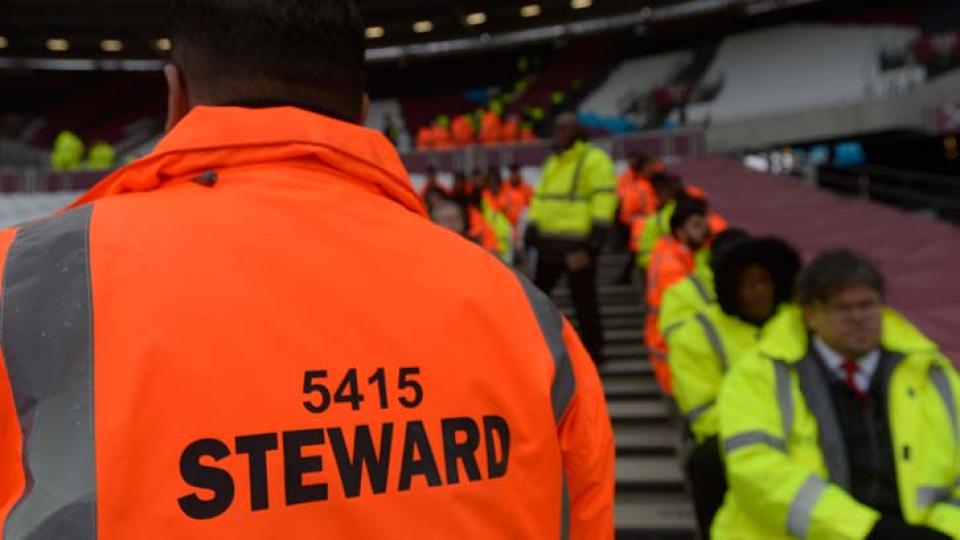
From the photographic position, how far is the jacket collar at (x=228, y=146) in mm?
936

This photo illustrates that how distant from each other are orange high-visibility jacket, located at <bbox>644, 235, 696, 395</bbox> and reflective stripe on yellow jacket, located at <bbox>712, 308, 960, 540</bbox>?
6.56 ft

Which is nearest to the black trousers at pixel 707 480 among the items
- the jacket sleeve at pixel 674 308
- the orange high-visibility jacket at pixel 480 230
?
the jacket sleeve at pixel 674 308

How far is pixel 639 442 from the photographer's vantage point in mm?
4762

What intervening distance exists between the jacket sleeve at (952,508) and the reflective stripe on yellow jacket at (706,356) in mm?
937

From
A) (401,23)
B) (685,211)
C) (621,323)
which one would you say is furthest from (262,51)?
(401,23)

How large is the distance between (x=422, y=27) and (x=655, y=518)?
23742 millimetres

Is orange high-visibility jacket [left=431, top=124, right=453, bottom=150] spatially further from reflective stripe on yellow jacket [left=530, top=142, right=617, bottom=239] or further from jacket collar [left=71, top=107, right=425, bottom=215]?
jacket collar [left=71, top=107, right=425, bottom=215]

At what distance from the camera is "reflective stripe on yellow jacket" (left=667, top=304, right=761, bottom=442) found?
10.5ft

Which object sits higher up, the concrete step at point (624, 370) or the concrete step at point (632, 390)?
the concrete step at point (624, 370)

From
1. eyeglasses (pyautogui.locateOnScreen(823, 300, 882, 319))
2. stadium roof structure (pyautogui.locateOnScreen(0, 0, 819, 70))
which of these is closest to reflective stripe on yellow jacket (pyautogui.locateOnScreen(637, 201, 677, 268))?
eyeglasses (pyautogui.locateOnScreen(823, 300, 882, 319))

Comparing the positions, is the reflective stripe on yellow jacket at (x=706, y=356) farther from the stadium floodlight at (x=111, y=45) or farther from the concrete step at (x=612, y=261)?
the stadium floodlight at (x=111, y=45)

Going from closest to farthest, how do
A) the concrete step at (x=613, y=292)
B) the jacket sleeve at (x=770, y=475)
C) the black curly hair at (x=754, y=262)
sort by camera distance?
the jacket sleeve at (x=770, y=475)
the black curly hair at (x=754, y=262)
the concrete step at (x=613, y=292)

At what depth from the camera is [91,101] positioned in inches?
1241

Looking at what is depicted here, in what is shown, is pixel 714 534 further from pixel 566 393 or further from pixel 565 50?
pixel 565 50
